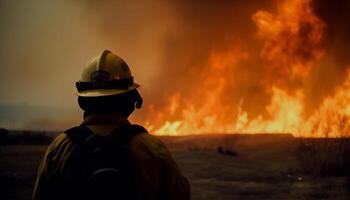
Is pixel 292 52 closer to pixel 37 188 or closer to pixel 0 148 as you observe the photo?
pixel 0 148

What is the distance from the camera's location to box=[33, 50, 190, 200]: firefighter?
2404 millimetres

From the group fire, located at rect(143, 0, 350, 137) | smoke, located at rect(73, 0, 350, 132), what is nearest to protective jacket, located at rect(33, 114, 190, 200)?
fire, located at rect(143, 0, 350, 137)

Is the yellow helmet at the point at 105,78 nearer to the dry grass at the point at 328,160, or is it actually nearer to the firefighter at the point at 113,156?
Result: the firefighter at the point at 113,156

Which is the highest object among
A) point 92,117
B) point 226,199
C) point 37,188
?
point 92,117

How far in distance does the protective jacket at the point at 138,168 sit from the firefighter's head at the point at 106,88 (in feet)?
0.19

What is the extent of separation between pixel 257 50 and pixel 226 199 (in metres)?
11.2

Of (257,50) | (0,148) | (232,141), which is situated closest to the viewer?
(0,148)

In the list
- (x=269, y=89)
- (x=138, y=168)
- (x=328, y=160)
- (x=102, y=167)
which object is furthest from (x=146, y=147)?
(x=269, y=89)

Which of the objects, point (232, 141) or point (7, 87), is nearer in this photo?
point (232, 141)

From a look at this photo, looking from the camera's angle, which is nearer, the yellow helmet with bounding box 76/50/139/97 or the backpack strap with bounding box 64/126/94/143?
the backpack strap with bounding box 64/126/94/143

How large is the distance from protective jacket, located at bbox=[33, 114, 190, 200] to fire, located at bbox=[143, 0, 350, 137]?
43.6 feet

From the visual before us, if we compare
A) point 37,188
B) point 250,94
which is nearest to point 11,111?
point 250,94

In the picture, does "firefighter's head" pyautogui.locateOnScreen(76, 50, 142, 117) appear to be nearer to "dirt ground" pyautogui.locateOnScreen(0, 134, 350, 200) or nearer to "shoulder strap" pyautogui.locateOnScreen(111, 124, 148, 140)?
"shoulder strap" pyautogui.locateOnScreen(111, 124, 148, 140)

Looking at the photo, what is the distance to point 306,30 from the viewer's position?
1694 centimetres
